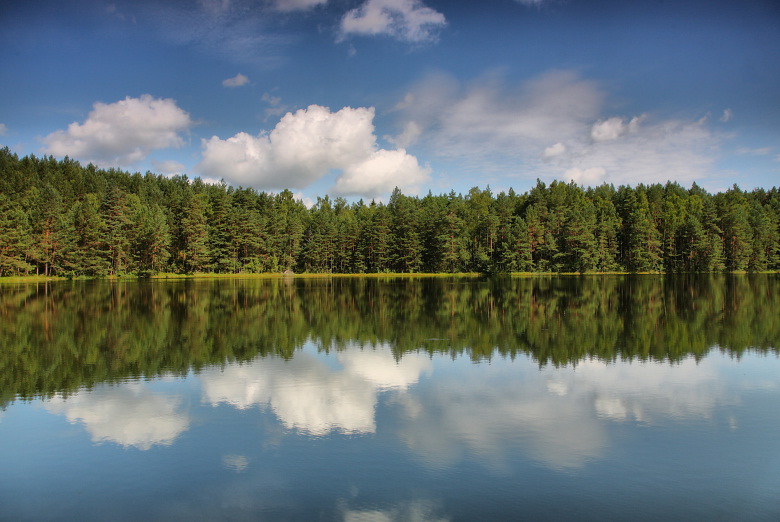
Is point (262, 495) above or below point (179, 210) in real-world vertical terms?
below

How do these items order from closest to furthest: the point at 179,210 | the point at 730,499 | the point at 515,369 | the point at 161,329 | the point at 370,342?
the point at 730,499 → the point at 515,369 → the point at 370,342 → the point at 161,329 → the point at 179,210

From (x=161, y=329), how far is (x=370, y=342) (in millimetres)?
9987

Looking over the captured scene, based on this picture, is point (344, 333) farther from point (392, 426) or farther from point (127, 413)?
point (392, 426)

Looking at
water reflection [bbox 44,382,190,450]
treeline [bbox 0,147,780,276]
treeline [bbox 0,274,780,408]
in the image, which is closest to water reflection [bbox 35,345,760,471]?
water reflection [bbox 44,382,190,450]

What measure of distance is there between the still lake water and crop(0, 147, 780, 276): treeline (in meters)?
66.7

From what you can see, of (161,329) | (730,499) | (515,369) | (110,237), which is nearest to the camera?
(730,499)

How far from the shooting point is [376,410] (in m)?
11.1

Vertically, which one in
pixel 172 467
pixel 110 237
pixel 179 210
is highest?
pixel 179 210

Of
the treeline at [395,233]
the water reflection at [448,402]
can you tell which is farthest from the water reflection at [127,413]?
the treeline at [395,233]

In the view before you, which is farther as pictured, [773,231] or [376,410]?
[773,231]

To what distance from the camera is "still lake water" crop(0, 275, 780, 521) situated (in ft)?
23.5

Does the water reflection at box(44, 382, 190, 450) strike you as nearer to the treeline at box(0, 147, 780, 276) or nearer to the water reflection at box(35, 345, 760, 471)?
the water reflection at box(35, 345, 760, 471)

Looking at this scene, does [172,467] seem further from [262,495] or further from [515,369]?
[515,369]

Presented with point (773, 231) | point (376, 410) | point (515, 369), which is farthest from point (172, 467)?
point (773, 231)
